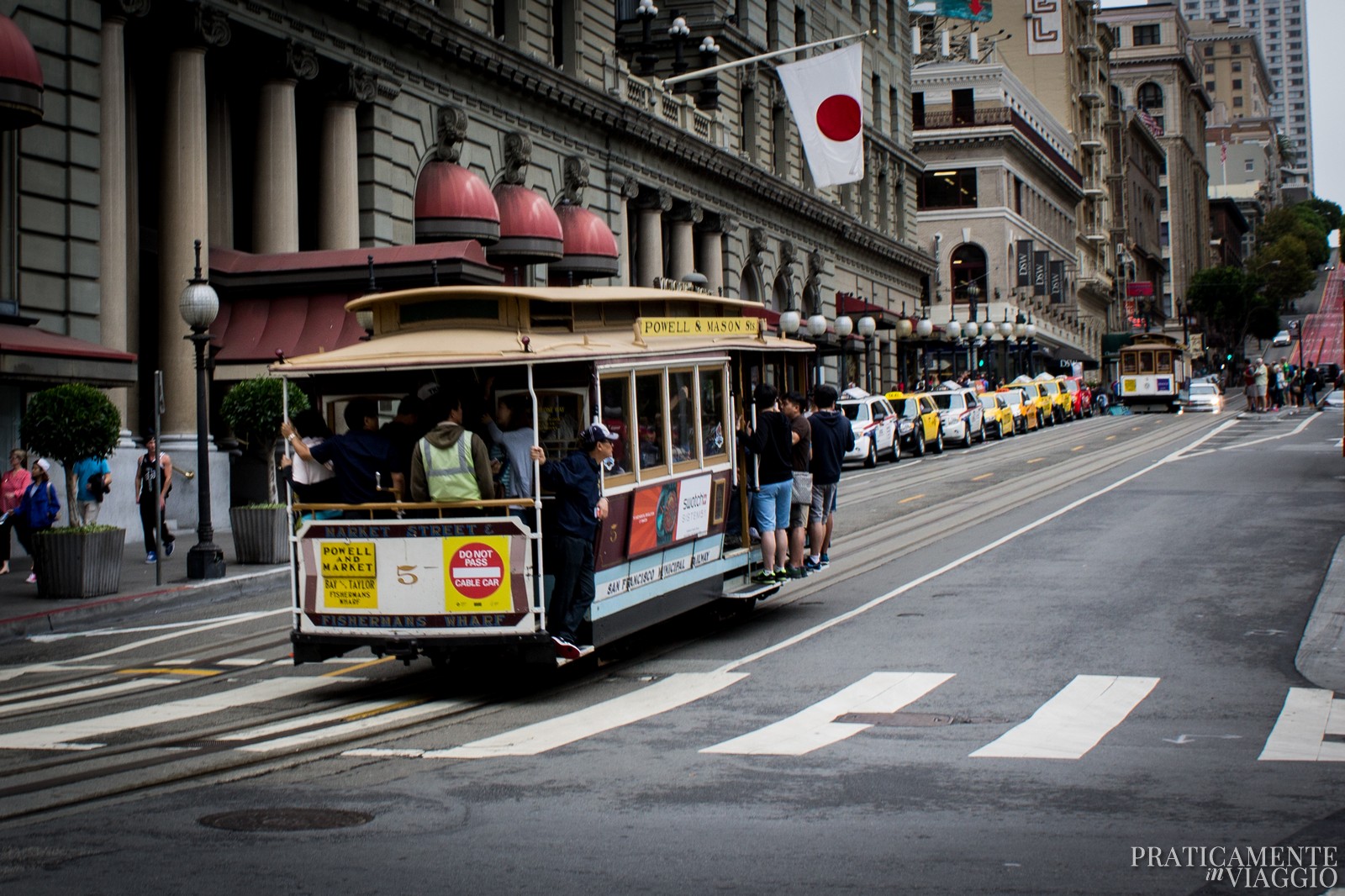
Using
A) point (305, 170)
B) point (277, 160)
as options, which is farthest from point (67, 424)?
point (305, 170)

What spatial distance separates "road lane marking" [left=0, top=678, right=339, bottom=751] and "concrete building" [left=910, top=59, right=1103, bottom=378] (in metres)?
76.6

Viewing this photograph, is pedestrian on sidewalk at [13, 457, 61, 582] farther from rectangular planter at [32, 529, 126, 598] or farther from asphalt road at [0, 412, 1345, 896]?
asphalt road at [0, 412, 1345, 896]

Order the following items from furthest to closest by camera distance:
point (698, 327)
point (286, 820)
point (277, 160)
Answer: point (277, 160) → point (698, 327) → point (286, 820)

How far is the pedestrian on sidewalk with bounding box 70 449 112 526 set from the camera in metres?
20.5

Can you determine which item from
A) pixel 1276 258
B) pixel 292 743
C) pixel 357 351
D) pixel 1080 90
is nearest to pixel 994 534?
pixel 357 351

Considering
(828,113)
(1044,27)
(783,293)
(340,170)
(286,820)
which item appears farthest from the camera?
(1044,27)

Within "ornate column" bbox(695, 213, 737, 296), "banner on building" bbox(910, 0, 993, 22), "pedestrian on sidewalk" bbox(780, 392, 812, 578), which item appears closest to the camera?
"pedestrian on sidewalk" bbox(780, 392, 812, 578)

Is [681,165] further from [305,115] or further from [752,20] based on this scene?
[305,115]

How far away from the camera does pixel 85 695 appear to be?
40.6 ft

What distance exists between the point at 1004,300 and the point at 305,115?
203 ft

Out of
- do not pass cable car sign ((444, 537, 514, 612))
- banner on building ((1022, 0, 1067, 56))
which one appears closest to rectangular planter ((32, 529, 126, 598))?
do not pass cable car sign ((444, 537, 514, 612))

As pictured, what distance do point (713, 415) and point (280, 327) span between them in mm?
15564

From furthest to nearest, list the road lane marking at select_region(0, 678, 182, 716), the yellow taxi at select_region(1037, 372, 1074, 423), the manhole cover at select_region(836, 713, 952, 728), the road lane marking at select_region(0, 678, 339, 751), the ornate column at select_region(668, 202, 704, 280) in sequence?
the yellow taxi at select_region(1037, 372, 1074, 423) < the ornate column at select_region(668, 202, 704, 280) < the road lane marking at select_region(0, 678, 182, 716) < the manhole cover at select_region(836, 713, 952, 728) < the road lane marking at select_region(0, 678, 339, 751)

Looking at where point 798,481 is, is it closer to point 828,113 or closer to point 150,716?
point 150,716
